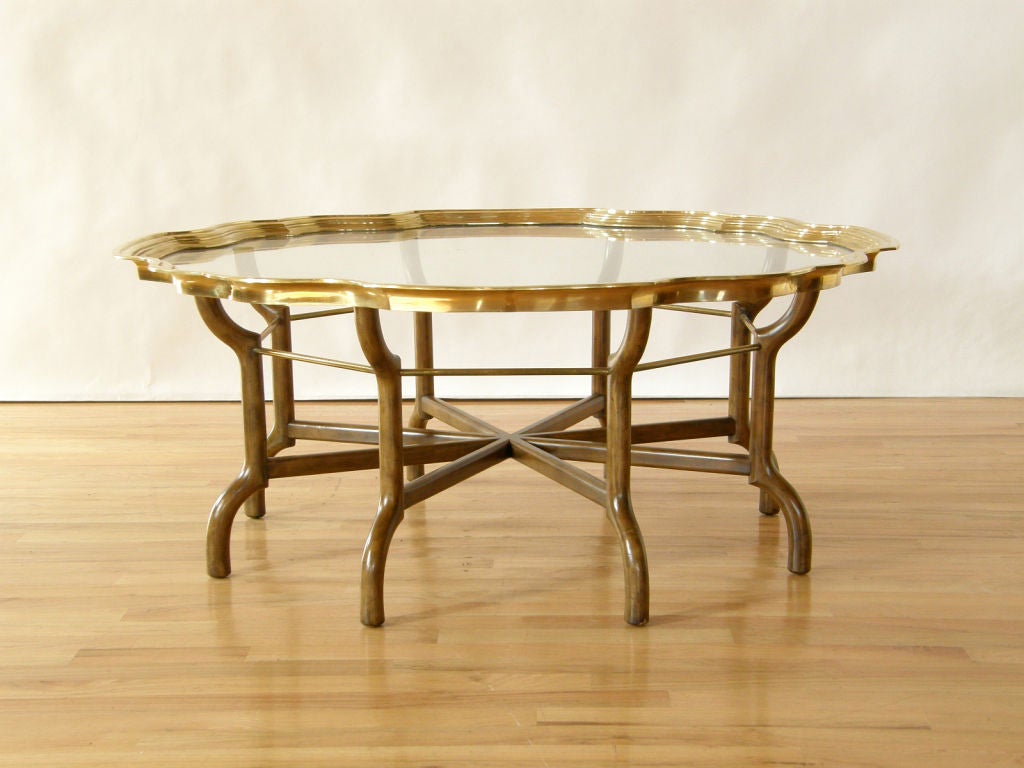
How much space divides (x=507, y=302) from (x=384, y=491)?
1.89 ft

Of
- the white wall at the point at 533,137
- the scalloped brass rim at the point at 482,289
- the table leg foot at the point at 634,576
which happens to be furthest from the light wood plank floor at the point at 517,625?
the white wall at the point at 533,137

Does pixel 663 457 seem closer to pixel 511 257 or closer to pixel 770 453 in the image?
pixel 770 453

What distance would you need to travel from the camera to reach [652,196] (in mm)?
4621

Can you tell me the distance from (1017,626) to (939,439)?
5.16 feet

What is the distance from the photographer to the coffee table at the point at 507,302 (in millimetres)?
2305

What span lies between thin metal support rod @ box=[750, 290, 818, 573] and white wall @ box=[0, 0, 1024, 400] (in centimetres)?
193

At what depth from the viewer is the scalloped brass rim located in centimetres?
220

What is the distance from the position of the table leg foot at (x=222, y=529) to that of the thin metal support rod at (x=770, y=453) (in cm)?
121

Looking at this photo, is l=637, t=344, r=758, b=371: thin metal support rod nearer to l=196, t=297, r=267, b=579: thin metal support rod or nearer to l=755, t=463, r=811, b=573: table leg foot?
l=755, t=463, r=811, b=573: table leg foot

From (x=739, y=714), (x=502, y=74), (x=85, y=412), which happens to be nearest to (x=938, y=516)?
(x=739, y=714)

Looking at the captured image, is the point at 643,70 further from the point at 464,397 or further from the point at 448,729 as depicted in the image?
the point at 448,729

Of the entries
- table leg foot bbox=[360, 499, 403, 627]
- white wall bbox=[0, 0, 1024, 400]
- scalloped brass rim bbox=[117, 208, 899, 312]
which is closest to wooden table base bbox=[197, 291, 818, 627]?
table leg foot bbox=[360, 499, 403, 627]

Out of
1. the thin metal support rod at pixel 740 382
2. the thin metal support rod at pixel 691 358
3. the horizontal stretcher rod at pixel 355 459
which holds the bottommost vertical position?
the horizontal stretcher rod at pixel 355 459

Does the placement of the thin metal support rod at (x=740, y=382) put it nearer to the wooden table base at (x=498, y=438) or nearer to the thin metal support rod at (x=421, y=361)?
the wooden table base at (x=498, y=438)
